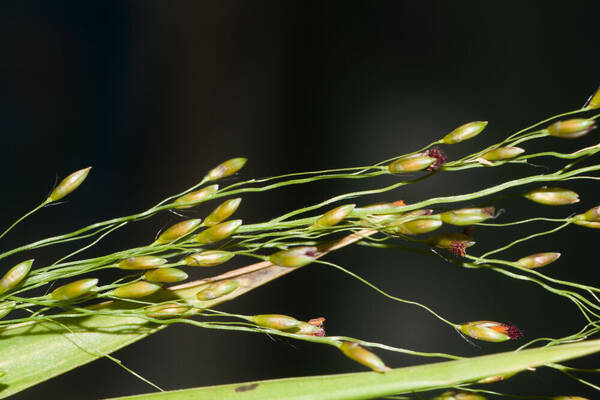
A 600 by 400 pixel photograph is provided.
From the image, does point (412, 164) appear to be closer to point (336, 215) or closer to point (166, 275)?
point (336, 215)

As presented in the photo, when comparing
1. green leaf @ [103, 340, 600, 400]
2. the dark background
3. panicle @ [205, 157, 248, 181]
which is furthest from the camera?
the dark background

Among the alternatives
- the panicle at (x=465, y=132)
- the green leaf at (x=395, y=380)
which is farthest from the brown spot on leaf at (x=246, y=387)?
the panicle at (x=465, y=132)

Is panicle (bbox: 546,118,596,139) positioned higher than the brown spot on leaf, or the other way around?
panicle (bbox: 546,118,596,139)

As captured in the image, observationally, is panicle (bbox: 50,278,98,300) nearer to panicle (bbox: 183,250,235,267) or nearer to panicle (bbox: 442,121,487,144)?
panicle (bbox: 183,250,235,267)

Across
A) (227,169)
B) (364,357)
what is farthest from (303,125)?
(364,357)

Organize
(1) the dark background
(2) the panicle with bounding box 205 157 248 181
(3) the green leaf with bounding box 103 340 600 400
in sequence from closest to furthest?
(3) the green leaf with bounding box 103 340 600 400
(2) the panicle with bounding box 205 157 248 181
(1) the dark background

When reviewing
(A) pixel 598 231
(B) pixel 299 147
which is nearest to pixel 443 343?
(A) pixel 598 231

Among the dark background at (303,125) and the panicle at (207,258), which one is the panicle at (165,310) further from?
the dark background at (303,125)

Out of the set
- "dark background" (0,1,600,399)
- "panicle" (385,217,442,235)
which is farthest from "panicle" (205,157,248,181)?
"dark background" (0,1,600,399)
